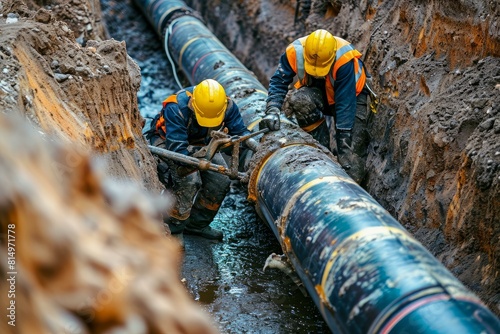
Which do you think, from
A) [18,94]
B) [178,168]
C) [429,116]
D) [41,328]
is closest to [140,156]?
[178,168]

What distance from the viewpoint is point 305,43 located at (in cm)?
661

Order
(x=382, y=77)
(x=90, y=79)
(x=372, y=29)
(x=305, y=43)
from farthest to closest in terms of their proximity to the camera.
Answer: (x=372, y=29), (x=382, y=77), (x=305, y=43), (x=90, y=79)

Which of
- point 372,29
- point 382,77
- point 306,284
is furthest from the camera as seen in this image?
point 372,29

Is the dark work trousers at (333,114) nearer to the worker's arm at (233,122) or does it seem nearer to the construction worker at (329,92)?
the construction worker at (329,92)

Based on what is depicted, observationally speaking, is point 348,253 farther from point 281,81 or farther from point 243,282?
point 281,81

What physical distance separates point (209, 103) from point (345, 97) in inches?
57.3

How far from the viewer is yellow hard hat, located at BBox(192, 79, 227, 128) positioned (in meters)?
6.41

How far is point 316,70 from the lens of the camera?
6.68 m

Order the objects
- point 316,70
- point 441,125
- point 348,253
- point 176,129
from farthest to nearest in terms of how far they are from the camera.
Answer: point 316,70 → point 176,129 → point 441,125 → point 348,253

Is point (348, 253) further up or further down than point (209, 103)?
further up

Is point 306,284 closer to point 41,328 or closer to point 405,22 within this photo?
point 41,328

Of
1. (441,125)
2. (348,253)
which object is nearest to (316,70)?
(441,125)

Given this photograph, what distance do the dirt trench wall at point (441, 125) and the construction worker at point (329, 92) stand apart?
0.70 feet

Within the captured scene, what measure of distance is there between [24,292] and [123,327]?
29cm
